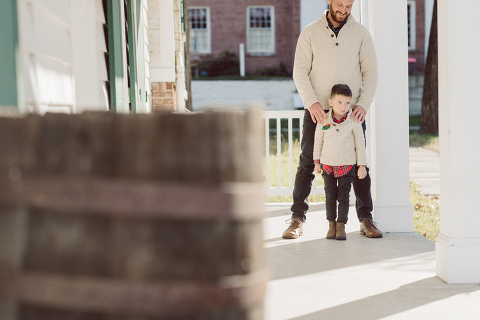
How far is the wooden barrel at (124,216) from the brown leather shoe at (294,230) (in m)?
3.25

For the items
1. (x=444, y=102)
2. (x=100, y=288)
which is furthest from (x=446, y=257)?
(x=100, y=288)

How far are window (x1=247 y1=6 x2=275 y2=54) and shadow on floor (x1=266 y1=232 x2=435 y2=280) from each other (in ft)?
56.2

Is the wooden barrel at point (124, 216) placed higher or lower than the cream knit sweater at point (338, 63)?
lower

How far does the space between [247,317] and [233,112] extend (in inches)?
12.9

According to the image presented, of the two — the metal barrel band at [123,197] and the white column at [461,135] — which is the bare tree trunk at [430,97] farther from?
the metal barrel band at [123,197]

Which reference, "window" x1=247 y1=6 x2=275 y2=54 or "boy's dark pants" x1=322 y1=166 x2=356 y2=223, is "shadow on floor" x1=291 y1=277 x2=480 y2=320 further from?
"window" x1=247 y1=6 x2=275 y2=54

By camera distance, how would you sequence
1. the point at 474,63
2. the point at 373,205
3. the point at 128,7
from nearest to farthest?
the point at 474,63 → the point at 128,7 → the point at 373,205

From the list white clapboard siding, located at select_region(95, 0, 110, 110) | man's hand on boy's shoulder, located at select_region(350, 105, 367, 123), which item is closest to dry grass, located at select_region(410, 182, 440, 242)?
man's hand on boy's shoulder, located at select_region(350, 105, 367, 123)

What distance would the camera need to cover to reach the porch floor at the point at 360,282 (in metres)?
2.36

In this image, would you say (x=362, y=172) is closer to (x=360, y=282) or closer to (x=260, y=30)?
(x=360, y=282)

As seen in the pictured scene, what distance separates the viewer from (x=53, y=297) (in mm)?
735

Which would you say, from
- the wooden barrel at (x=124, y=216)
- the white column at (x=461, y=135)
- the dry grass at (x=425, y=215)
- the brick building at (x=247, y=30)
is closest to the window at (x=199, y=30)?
the brick building at (x=247, y=30)

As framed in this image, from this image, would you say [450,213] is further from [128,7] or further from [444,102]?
[128,7]

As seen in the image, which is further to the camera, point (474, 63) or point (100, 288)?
point (474, 63)
